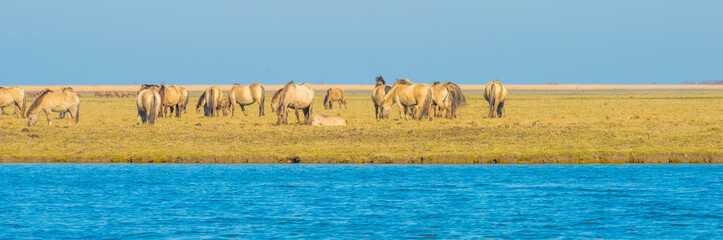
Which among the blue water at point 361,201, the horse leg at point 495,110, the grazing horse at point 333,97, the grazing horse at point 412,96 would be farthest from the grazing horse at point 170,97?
the grazing horse at point 333,97

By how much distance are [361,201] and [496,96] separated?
78.0ft

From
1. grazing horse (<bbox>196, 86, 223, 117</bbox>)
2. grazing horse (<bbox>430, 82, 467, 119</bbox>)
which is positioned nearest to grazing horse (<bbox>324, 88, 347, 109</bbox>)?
grazing horse (<bbox>196, 86, 223, 117</bbox>)

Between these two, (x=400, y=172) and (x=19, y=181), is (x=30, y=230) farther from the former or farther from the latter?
(x=400, y=172)

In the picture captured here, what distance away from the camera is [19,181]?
59.2 ft

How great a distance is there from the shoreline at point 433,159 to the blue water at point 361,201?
35.3 inches

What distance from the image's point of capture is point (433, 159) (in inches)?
845

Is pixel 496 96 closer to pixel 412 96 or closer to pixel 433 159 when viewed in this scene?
pixel 412 96

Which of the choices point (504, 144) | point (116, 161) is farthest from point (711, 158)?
point (116, 161)

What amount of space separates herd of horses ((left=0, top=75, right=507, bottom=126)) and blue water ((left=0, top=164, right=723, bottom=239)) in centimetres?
1218

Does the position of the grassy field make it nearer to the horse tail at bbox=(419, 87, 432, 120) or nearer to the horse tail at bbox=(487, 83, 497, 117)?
the horse tail at bbox=(419, 87, 432, 120)

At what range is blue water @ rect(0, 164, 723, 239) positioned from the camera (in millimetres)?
12688

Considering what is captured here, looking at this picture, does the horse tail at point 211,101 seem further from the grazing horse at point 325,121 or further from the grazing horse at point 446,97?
the grazing horse at point 325,121

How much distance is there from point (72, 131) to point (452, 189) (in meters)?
17.7

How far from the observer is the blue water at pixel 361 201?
500 inches
